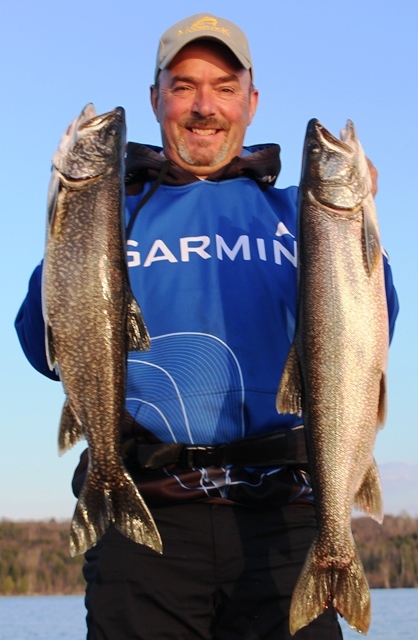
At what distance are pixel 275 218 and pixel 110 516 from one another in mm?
1864

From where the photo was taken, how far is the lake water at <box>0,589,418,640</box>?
58.2 ft

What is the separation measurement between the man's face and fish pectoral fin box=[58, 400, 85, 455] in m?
1.81

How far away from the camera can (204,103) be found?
17.3ft

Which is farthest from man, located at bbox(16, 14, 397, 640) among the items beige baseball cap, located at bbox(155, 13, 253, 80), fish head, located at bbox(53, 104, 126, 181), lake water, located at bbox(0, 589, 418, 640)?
lake water, located at bbox(0, 589, 418, 640)

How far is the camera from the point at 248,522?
14.3 feet

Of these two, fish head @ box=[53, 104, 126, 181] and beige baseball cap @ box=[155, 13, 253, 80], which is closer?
fish head @ box=[53, 104, 126, 181]

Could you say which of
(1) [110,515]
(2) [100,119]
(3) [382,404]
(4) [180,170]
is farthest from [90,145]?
(3) [382,404]

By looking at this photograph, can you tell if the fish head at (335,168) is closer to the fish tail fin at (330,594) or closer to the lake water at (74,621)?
the fish tail fin at (330,594)

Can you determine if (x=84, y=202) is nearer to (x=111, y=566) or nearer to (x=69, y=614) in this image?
(x=111, y=566)

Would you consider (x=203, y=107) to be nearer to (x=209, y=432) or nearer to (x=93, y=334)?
(x=93, y=334)

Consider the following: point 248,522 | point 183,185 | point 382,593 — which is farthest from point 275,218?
point 382,593

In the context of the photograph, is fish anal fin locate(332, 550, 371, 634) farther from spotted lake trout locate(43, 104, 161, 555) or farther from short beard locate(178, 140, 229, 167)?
short beard locate(178, 140, 229, 167)

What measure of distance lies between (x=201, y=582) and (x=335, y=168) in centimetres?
205

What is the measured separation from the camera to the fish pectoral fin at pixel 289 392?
4.15m
